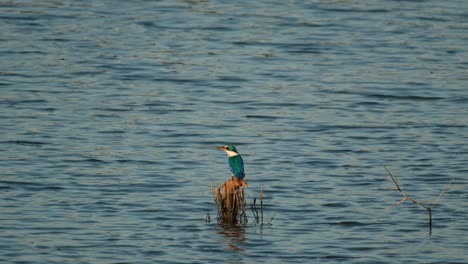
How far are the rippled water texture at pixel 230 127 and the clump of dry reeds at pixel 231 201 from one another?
0.53 feet

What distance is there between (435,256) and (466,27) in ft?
59.1

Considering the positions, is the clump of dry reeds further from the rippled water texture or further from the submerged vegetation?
the rippled water texture

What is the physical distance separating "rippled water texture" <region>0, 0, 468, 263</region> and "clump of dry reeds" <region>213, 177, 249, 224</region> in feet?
0.53

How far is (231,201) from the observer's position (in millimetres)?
13398

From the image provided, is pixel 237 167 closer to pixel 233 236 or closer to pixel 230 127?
pixel 233 236

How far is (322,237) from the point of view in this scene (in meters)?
13.7

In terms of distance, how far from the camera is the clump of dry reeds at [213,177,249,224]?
13094mm

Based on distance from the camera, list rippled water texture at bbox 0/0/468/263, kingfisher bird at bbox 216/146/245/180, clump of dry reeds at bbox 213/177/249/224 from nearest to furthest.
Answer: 1. clump of dry reeds at bbox 213/177/249/224
2. kingfisher bird at bbox 216/146/245/180
3. rippled water texture at bbox 0/0/468/263

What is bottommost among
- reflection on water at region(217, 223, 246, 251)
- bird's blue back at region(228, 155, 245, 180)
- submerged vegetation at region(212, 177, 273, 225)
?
reflection on water at region(217, 223, 246, 251)

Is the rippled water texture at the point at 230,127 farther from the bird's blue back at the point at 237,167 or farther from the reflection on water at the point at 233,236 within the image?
the bird's blue back at the point at 237,167

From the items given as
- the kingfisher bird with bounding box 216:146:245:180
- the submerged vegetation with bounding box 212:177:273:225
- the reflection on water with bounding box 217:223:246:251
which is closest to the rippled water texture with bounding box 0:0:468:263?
the reflection on water with bounding box 217:223:246:251

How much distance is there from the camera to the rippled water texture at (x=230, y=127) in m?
13.6

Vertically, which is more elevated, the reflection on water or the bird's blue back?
the bird's blue back

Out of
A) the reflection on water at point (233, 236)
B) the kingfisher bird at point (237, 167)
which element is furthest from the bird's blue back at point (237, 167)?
the reflection on water at point (233, 236)
